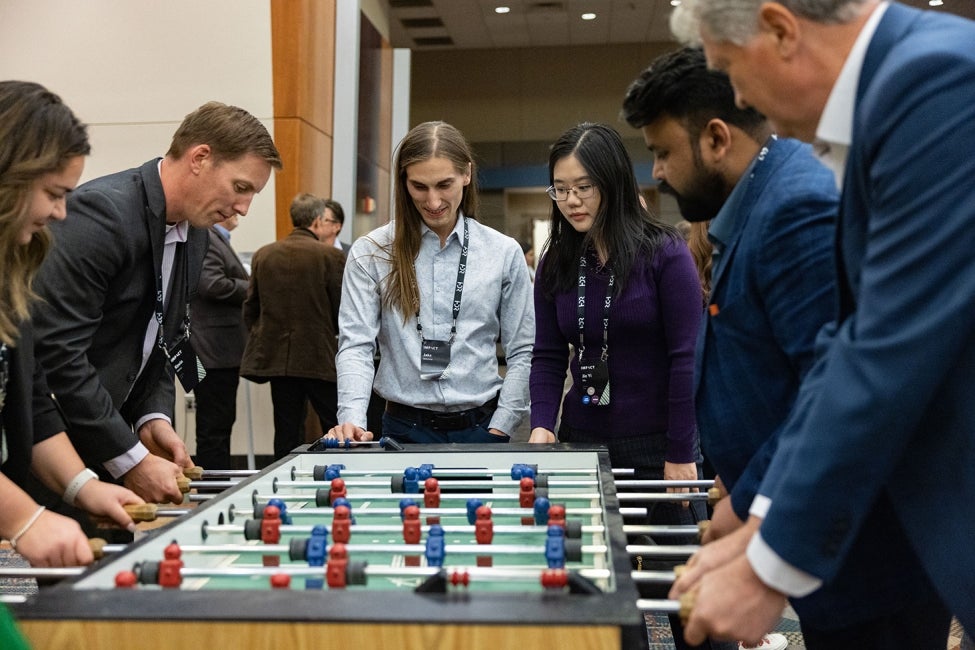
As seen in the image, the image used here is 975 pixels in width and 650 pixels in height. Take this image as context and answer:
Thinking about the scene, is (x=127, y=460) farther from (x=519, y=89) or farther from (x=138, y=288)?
(x=519, y=89)

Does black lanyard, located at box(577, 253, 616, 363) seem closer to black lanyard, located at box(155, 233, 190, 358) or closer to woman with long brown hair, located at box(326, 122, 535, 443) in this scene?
woman with long brown hair, located at box(326, 122, 535, 443)

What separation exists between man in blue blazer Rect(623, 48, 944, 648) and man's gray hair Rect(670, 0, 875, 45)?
0.32 meters

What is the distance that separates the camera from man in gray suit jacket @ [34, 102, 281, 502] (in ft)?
7.23

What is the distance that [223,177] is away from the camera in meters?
2.55

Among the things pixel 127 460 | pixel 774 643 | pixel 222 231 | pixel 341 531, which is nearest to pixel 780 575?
pixel 341 531

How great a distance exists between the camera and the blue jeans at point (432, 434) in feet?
9.10

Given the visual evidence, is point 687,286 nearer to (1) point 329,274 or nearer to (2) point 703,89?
(2) point 703,89

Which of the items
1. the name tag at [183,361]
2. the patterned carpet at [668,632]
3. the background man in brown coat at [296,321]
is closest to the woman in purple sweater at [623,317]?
the patterned carpet at [668,632]

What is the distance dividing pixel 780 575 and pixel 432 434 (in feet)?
5.60

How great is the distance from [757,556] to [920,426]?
250 mm

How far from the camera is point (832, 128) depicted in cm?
118

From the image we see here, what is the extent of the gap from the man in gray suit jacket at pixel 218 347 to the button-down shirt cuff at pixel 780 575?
4.44m

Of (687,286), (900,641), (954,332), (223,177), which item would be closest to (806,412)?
(954,332)

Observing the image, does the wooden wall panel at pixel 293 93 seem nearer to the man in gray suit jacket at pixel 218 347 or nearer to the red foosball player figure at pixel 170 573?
the man in gray suit jacket at pixel 218 347
